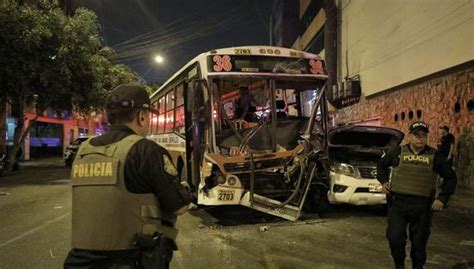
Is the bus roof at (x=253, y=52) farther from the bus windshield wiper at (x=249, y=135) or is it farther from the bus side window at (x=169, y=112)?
the bus side window at (x=169, y=112)

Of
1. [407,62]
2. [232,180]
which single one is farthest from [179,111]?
[407,62]

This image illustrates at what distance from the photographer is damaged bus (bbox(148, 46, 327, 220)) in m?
8.76

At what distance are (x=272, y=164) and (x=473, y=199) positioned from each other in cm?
608

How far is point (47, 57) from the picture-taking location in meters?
20.0

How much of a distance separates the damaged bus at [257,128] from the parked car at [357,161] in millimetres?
398

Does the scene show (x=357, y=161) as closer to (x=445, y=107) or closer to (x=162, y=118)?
(x=162, y=118)

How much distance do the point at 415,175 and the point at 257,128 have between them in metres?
4.34

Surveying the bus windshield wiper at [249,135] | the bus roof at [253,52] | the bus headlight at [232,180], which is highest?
the bus roof at [253,52]

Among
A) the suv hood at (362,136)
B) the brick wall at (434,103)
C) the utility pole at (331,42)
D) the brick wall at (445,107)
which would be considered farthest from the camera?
the utility pole at (331,42)

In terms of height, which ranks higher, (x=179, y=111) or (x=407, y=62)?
(x=407, y=62)

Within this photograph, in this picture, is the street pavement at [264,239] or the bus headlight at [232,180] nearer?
the street pavement at [264,239]

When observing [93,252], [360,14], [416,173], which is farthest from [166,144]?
[360,14]

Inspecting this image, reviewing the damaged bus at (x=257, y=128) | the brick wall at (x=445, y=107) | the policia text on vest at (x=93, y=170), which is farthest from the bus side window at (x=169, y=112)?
the policia text on vest at (x=93, y=170)

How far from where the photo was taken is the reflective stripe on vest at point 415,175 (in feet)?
17.1
